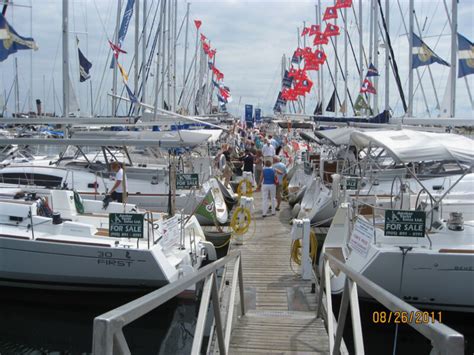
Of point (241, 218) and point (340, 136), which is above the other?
point (340, 136)

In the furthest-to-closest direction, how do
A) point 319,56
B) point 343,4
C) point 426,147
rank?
point 319,56 < point 343,4 < point 426,147

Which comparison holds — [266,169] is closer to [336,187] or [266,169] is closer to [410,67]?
[336,187]

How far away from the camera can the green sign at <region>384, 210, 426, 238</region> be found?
6.98 m

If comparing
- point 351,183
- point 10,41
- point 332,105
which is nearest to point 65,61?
point 10,41

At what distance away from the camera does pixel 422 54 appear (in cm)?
1514

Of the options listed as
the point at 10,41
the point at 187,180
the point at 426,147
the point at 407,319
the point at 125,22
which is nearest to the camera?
the point at 407,319

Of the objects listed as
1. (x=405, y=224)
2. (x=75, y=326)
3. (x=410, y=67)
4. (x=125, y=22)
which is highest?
(x=125, y=22)

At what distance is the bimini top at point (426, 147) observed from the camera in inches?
279

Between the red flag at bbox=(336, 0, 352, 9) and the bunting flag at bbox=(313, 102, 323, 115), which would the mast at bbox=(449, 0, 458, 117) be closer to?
the red flag at bbox=(336, 0, 352, 9)

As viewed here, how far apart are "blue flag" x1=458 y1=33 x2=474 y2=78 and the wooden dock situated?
20.4ft

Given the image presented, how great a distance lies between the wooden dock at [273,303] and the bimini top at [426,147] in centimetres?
264

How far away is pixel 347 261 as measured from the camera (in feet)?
25.6

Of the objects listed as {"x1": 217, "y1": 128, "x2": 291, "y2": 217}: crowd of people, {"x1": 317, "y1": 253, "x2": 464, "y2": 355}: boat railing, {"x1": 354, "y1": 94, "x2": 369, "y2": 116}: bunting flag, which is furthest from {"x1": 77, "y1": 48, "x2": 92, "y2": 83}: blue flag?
{"x1": 317, "y1": 253, "x2": 464, "y2": 355}: boat railing

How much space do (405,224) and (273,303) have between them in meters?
2.36
